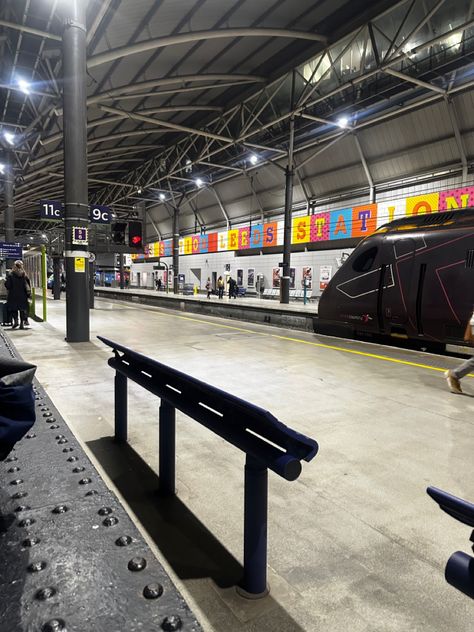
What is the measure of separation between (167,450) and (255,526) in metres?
1.10

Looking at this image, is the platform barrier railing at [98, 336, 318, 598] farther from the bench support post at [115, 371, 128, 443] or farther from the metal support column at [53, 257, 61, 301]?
the metal support column at [53, 257, 61, 301]

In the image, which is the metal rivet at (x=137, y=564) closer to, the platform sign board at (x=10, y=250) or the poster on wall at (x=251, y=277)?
the platform sign board at (x=10, y=250)

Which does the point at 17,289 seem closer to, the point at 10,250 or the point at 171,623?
the point at 171,623

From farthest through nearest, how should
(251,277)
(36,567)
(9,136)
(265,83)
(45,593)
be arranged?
(251,277) < (9,136) < (265,83) < (36,567) < (45,593)

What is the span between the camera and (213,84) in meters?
17.6

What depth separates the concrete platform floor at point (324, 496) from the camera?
5.99ft

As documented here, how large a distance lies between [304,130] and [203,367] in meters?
20.7

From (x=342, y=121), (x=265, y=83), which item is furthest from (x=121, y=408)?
(x=342, y=121)

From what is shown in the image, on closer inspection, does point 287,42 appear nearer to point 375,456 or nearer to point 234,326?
point 234,326

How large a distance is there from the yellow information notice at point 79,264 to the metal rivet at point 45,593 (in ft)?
27.7

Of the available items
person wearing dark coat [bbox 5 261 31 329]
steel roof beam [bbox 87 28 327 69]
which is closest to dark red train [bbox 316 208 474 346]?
person wearing dark coat [bbox 5 261 31 329]

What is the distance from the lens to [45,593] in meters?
1.47

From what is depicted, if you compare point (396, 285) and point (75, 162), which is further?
point (75, 162)

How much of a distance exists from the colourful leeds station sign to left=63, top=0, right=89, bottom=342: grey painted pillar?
1655 cm
